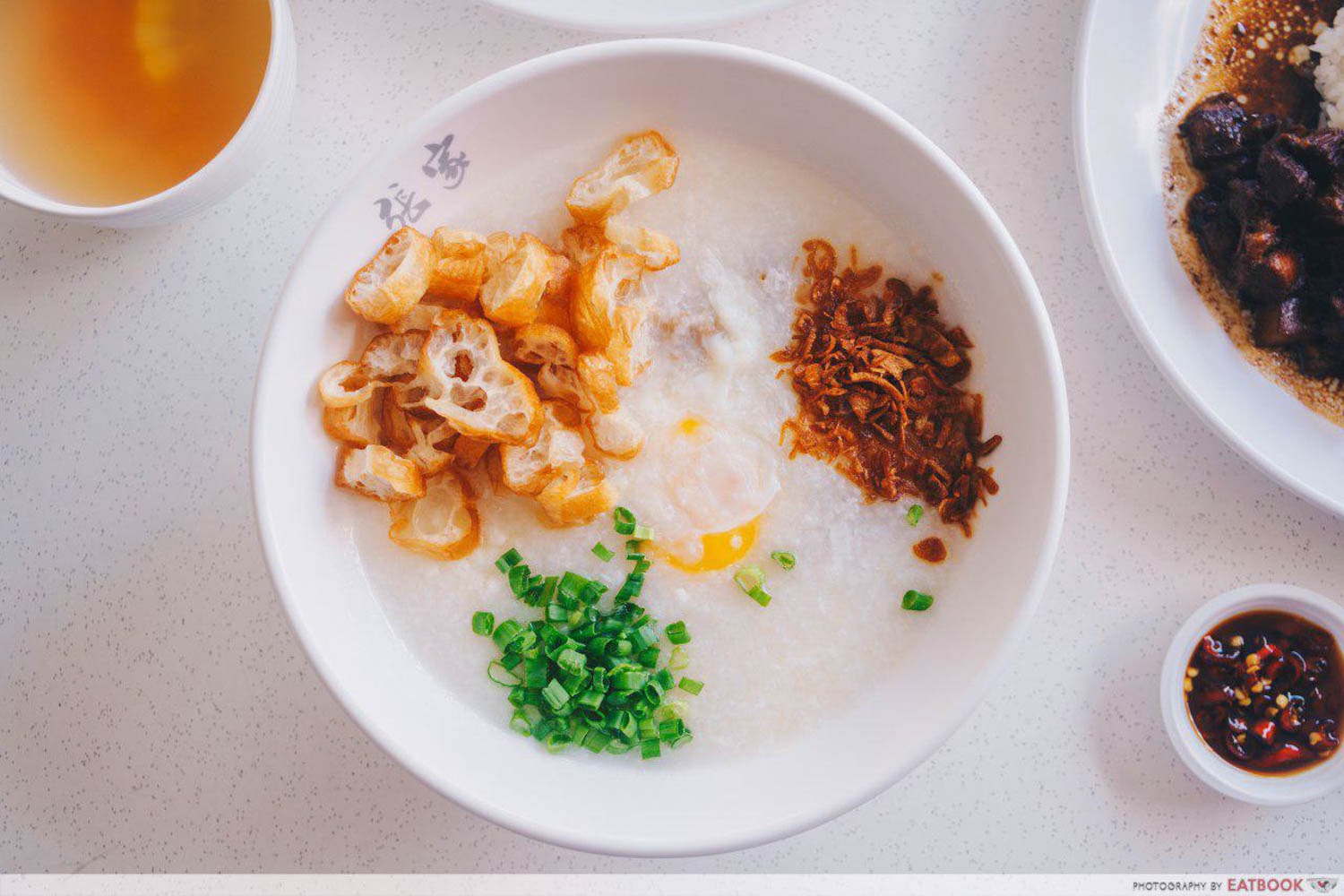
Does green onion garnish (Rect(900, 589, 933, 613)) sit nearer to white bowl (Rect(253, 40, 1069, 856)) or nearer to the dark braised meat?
white bowl (Rect(253, 40, 1069, 856))

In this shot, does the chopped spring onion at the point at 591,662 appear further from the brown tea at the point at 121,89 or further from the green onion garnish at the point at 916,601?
the brown tea at the point at 121,89

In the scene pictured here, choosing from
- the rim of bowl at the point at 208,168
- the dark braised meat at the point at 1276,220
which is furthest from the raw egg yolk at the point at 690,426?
the dark braised meat at the point at 1276,220

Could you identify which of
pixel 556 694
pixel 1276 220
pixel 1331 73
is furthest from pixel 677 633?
pixel 1331 73

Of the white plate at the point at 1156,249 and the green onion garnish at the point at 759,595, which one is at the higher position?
the white plate at the point at 1156,249

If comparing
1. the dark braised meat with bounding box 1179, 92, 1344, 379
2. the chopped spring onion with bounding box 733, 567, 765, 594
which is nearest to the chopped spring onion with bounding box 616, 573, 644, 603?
the chopped spring onion with bounding box 733, 567, 765, 594

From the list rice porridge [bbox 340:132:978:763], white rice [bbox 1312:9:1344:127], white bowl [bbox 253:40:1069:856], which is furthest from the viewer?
white rice [bbox 1312:9:1344:127]

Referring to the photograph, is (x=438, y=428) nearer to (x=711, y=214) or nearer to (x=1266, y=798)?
(x=711, y=214)

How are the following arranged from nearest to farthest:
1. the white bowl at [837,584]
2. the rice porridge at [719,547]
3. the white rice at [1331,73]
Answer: the white bowl at [837,584] → the rice porridge at [719,547] → the white rice at [1331,73]
